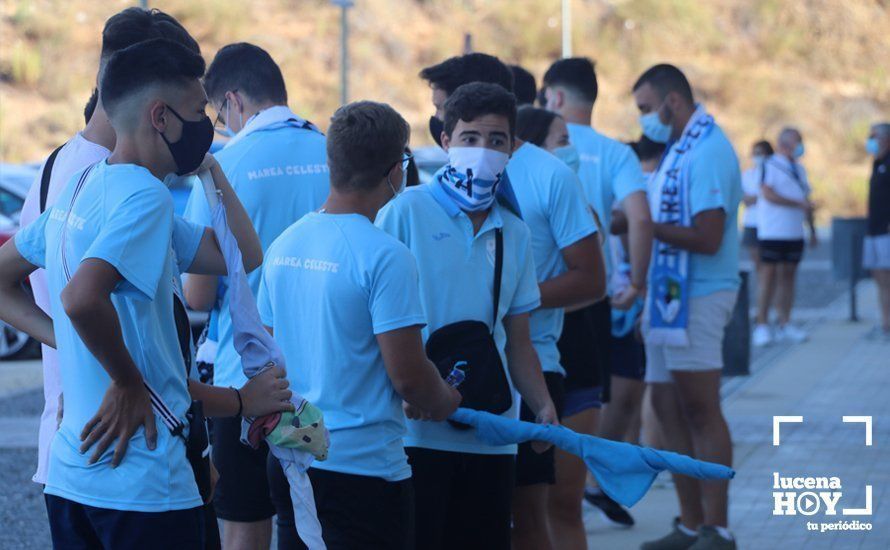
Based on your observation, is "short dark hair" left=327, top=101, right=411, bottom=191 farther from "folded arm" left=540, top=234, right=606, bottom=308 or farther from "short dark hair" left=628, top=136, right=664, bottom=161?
"short dark hair" left=628, top=136, right=664, bottom=161

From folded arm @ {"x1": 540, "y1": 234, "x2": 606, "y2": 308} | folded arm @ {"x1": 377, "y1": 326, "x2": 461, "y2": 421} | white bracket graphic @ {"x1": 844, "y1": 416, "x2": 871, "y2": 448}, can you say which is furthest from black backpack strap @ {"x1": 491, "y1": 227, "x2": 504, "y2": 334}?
white bracket graphic @ {"x1": 844, "y1": 416, "x2": 871, "y2": 448}

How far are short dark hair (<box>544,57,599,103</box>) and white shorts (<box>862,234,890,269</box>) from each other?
28.5 feet

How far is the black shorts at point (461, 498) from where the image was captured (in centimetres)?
412

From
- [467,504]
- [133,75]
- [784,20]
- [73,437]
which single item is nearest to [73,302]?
[73,437]

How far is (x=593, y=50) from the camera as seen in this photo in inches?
1745

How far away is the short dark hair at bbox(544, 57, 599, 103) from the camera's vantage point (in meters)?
6.33

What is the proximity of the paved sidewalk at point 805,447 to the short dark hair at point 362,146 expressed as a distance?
3.25 m

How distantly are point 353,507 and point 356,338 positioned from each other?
17.3 inches

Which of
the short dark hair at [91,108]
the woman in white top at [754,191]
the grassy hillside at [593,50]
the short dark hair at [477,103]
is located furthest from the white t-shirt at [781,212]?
the grassy hillside at [593,50]

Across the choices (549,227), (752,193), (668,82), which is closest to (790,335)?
(752,193)

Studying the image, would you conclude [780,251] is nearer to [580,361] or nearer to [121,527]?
[580,361]

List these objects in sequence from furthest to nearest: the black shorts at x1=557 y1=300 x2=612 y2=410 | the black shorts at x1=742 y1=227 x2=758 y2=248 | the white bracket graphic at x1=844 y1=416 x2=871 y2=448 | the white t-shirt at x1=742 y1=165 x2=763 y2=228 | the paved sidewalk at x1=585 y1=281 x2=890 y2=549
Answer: the black shorts at x1=742 y1=227 x2=758 y2=248 < the white t-shirt at x1=742 y1=165 x2=763 y2=228 < the white bracket graphic at x1=844 y1=416 x2=871 y2=448 < the paved sidewalk at x1=585 y1=281 x2=890 y2=549 < the black shorts at x1=557 y1=300 x2=612 y2=410

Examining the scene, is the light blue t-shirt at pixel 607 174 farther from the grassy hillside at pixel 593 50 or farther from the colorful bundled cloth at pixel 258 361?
the grassy hillside at pixel 593 50

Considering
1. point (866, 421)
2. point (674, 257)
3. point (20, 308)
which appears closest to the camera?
point (20, 308)
